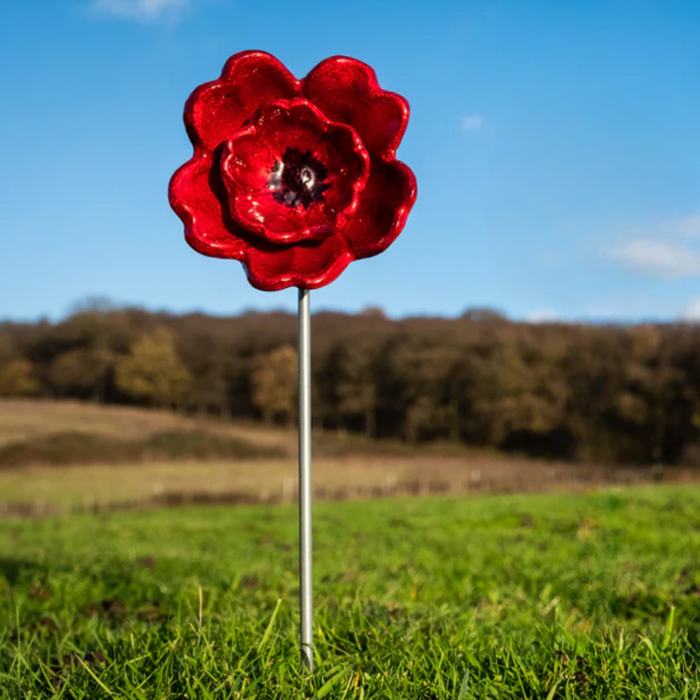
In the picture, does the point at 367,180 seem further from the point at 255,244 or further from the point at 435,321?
the point at 435,321

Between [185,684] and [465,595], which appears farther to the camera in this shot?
[465,595]

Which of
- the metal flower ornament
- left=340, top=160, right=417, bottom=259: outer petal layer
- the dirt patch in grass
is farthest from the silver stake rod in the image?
the dirt patch in grass

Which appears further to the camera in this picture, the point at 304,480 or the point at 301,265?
the point at 301,265

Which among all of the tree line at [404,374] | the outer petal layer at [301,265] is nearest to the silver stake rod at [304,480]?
the outer petal layer at [301,265]

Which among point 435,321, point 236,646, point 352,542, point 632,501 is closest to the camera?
point 236,646

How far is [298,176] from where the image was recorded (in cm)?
345

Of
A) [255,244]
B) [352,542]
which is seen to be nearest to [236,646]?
[255,244]

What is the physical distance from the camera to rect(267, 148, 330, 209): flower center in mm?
3420

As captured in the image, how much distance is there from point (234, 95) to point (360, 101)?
0.58 meters

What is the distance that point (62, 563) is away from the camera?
270 inches

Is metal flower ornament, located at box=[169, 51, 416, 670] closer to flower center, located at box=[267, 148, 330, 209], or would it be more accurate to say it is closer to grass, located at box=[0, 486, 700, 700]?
flower center, located at box=[267, 148, 330, 209]

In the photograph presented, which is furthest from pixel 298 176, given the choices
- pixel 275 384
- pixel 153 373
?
pixel 153 373

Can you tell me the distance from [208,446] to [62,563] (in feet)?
105

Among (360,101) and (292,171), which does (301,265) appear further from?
(360,101)
